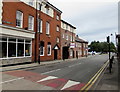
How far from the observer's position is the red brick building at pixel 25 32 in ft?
44.9

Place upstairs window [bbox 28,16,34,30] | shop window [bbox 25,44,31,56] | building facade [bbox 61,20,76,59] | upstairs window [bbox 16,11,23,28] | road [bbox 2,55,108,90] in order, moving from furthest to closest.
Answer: building facade [bbox 61,20,76,59], upstairs window [bbox 28,16,34,30], shop window [bbox 25,44,31,56], upstairs window [bbox 16,11,23,28], road [bbox 2,55,108,90]

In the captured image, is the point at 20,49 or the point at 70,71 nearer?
the point at 70,71

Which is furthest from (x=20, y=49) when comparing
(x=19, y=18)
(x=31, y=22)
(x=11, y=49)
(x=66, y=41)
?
(x=66, y=41)

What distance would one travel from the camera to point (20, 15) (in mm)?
16328

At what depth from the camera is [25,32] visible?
16.3 metres

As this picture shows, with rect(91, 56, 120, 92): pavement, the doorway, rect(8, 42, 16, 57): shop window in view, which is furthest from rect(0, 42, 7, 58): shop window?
the doorway

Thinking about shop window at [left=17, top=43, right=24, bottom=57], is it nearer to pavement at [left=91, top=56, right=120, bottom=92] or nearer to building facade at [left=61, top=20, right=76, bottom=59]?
pavement at [left=91, top=56, right=120, bottom=92]

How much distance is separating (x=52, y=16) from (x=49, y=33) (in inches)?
168

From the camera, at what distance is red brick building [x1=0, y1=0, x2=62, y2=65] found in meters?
13.7

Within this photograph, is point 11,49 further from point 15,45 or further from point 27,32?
point 27,32

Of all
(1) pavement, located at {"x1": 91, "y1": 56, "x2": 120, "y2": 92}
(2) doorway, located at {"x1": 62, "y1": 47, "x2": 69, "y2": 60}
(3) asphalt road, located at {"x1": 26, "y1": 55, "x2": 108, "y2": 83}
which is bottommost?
(3) asphalt road, located at {"x1": 26, "y1": 55, "x2": 108, "y2": 83}

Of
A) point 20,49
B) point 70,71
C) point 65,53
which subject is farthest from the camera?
point 65,53

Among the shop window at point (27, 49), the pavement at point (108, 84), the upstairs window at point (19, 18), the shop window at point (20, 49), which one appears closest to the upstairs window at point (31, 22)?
the upstairs window at point (19, 18)

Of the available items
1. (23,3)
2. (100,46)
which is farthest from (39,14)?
(100,46)
